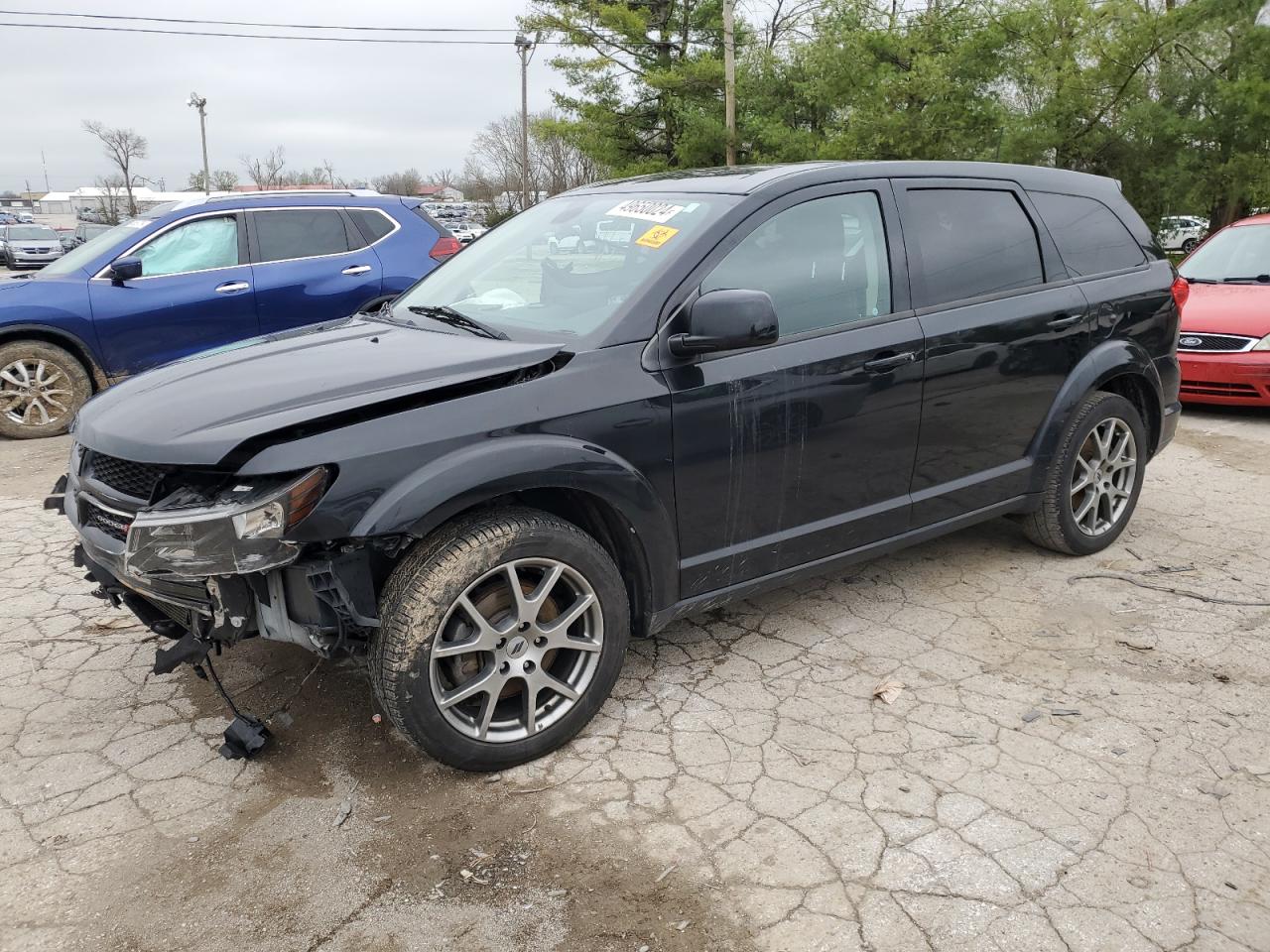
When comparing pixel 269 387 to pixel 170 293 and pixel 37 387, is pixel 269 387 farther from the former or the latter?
pixel 37 387

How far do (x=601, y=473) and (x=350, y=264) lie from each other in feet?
19.3

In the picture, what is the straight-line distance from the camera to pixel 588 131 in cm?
2866

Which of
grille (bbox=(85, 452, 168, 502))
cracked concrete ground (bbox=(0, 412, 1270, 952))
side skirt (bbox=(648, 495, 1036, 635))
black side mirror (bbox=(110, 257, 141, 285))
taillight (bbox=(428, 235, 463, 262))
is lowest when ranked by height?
cracked concrete ground (bbox=(0, 412, 1270, 952))

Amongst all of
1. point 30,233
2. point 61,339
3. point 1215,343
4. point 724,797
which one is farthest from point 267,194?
point 30,233

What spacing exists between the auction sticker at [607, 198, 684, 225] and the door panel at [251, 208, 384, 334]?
482cm

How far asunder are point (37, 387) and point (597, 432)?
6.50m

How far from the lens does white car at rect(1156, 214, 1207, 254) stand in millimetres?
17328

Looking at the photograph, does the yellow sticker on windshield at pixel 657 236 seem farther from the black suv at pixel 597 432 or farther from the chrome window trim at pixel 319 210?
the chrome window trim at pixel 319 210

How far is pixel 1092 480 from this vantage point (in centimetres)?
467

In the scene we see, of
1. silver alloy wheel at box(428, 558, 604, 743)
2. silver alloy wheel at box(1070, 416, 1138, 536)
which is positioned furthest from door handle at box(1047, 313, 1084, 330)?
silver alloy wheel at box(428, 558, 604, 743)

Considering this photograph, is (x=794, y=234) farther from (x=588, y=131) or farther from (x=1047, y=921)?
(x=588, y=131)

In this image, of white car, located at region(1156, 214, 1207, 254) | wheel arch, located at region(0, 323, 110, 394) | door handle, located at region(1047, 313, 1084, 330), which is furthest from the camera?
white car, located at region(1156, 214, 1207, 254)

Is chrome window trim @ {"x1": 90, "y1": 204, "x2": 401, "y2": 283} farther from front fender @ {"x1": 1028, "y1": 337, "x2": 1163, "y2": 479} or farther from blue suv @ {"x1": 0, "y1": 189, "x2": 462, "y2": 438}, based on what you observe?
front fender @ {"x1": 1028, "y1": 337, "x2": 1163, "y2": 479}

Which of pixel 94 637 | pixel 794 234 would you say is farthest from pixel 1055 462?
pixel 94 637
